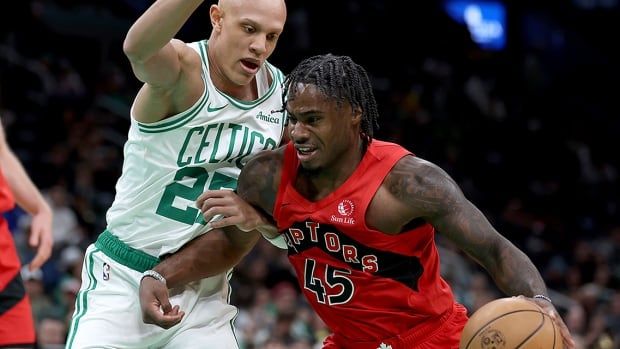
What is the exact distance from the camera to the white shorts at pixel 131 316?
4570mm

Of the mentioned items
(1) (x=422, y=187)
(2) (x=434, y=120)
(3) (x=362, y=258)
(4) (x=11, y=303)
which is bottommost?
(2) (x=434, y=120)

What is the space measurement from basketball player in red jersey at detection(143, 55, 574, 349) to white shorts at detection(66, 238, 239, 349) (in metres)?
0.51

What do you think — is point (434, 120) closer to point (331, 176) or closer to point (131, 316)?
point (131, 316)

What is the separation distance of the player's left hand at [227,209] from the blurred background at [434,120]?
184 inches

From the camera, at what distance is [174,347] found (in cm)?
462

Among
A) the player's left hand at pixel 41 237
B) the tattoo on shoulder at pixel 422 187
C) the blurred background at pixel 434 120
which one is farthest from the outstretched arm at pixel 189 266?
the blurred background at pixel 434 120

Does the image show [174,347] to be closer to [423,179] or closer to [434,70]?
[423,179]

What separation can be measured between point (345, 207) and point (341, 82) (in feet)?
1.65

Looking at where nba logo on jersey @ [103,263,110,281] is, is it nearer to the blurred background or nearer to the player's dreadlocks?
the player's dreadlocks

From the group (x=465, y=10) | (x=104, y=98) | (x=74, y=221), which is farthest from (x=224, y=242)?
(x=465, y=10)

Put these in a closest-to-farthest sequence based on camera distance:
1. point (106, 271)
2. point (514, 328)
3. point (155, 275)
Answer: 1. point (514, 328)
2. point (155, 275)
3. point (106, 271)

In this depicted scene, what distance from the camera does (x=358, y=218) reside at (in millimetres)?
4074

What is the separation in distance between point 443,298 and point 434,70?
572 inches

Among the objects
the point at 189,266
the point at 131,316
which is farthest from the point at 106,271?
the point at 189,266
